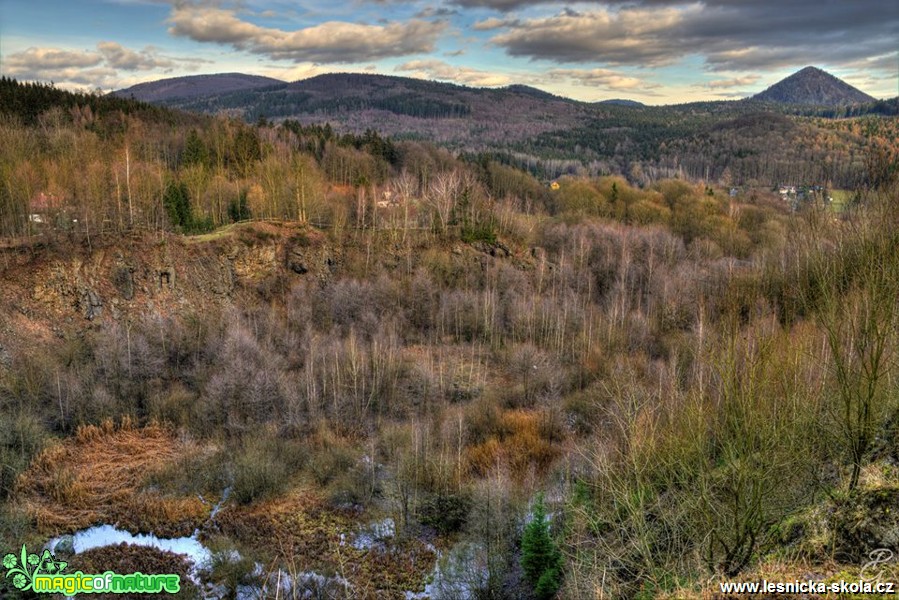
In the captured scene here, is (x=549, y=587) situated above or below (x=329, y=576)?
above

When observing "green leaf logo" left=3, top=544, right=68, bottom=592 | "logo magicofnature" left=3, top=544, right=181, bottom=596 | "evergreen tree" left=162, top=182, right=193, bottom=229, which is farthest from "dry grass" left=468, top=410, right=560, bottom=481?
"evergreen tree" left=162, top=182, right=193, bottom=229

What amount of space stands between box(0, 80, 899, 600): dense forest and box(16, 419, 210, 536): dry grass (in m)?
0.16

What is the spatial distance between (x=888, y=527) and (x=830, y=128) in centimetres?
18245

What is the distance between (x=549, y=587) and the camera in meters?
19.6

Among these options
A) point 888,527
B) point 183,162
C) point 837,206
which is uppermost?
point 183,162

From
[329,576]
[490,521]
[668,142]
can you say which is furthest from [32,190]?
[668,142]

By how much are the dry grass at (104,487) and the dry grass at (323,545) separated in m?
2.81

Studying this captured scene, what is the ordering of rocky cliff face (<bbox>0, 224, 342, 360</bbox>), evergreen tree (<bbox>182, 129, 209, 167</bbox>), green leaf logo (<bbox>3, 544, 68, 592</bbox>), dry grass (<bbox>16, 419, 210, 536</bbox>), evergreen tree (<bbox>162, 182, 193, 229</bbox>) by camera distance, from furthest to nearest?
evergreen tree (<bbox>182, 129, 209, 167</bbox>), evergreen tree (<bbox>162, 182, 193, 229</bbox>), rocky cliff face (<bbox>0, 224, 342, 360</bbox>), dry grass (<bbox>16, 419, 210, 536</bbox>), green leaf logo (<bbox>3, 544, 68, 592</bbox>)

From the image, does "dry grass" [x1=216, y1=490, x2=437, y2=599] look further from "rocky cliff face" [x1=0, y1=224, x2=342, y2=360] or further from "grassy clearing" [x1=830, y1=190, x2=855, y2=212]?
"rocky cliff face" [x1=0, y1=224, x2=342, y2=360]

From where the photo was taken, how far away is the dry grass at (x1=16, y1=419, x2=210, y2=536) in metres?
27.0

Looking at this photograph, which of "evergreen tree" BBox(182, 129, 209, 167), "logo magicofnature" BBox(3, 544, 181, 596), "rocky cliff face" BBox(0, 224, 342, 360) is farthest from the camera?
"evergreen tree" BBox(182, 129, 209, 167)

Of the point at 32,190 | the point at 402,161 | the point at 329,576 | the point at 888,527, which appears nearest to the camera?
the point at 888,527

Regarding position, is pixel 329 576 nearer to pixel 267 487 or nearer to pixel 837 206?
pixel 267 487

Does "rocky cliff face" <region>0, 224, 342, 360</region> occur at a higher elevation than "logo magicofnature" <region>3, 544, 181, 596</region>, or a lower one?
higher
